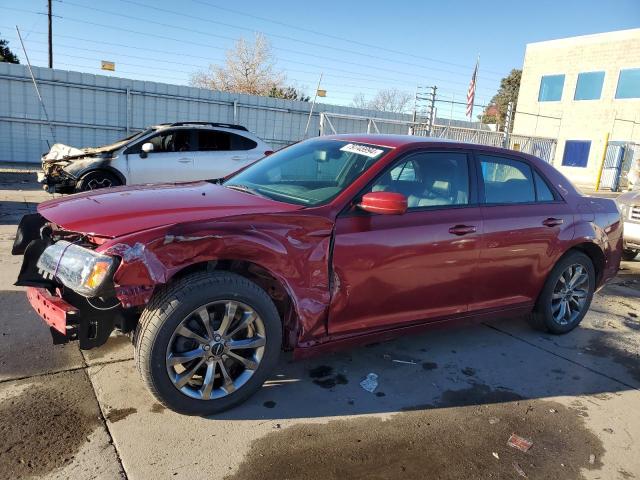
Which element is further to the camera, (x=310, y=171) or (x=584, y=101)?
(x=584, y=101)

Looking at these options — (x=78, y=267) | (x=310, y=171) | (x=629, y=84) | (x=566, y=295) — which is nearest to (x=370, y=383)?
(x=310, y=171)

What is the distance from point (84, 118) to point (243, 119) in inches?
224

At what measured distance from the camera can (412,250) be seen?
136 inches

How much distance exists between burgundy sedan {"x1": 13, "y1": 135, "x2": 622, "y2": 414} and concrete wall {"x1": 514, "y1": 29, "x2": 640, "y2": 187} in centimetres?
2553

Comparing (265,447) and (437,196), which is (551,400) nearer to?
(437,196)

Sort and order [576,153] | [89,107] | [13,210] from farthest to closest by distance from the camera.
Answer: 1. [576,153]
2. [89,107]
3. [13,210]

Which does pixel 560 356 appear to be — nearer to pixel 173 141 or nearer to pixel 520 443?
pixel 520 443

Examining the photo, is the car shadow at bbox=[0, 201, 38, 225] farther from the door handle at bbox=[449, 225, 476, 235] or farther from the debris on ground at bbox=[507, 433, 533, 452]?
the debris on ground at bbox=[507, 433, 533, 452]

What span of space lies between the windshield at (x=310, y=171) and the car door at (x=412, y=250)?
0.22 meters

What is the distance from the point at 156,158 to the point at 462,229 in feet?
23.3

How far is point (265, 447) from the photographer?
2.76 meters

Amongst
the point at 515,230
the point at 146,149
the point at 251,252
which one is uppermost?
the point at 146,149

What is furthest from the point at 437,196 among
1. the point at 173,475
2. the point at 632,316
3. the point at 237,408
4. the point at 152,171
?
the point at 152,171

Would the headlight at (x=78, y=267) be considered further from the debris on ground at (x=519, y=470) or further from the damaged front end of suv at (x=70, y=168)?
the damaged front end of suv at (x=70, y=168)
